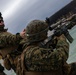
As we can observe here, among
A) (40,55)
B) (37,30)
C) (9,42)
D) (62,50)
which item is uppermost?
(9,42)

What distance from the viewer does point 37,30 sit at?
4816 mm

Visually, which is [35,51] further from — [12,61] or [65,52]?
[12,61]

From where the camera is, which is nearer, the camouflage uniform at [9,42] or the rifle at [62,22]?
the rifle at [62,22]

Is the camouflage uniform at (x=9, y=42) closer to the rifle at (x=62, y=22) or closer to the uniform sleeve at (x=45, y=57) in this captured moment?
the rifle at (x=62, y=22)

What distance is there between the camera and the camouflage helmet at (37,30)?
15.8 ft

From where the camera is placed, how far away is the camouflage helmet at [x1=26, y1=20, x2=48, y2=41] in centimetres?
482

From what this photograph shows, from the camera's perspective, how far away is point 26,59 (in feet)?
15.8

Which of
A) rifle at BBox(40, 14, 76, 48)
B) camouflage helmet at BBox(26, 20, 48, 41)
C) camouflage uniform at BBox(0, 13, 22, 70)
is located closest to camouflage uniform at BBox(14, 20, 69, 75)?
camouflage helmet at BBox(26, 20, 48, 41)

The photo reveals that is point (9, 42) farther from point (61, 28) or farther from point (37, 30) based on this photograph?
point (37, 30)

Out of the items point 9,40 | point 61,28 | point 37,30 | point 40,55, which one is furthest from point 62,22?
point 9,40

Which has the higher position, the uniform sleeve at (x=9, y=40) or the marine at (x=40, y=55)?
the uniform sleeve at (x=9, y=40)

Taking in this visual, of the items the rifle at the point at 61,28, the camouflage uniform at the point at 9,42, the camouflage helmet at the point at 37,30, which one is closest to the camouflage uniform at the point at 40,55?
the camouflage helmet at the point at 37,30

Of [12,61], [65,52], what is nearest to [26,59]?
[65,52]

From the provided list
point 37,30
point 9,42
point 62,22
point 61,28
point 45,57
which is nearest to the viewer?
point 45,57
